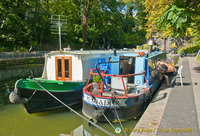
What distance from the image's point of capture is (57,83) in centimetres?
793

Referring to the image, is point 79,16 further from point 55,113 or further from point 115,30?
point 55,113

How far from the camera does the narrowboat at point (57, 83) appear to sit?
24.5ft

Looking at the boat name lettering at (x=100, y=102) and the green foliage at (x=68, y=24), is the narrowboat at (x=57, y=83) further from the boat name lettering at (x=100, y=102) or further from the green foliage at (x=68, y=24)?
the green foliage at (x=68, y=24)

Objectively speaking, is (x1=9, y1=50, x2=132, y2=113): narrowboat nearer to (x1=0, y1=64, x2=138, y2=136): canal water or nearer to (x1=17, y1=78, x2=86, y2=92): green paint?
(x1=17, y1=78, x2=86, y2=92): green paint

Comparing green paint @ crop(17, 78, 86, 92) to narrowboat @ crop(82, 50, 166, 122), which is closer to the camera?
narrowboat @ crop(82, 50, 166, 122)

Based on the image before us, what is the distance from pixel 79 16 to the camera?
40.9 m

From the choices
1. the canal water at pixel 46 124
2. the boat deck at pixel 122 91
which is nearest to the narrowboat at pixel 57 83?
the canal water at pixel 46 124

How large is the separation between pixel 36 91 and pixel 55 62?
2.34 meters

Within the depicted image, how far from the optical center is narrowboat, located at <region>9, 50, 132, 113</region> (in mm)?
7457

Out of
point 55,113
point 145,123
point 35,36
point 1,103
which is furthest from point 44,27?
point 145,123

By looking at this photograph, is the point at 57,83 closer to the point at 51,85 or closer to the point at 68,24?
the point at 51,85

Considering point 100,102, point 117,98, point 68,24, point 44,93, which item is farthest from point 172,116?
point 68,24

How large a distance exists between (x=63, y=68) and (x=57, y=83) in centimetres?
161

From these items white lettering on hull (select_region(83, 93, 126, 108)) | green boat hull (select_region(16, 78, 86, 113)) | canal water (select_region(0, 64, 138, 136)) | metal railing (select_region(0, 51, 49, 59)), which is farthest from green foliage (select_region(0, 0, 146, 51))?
white lettering on hull (select_region(83, 93, 126, 108))
